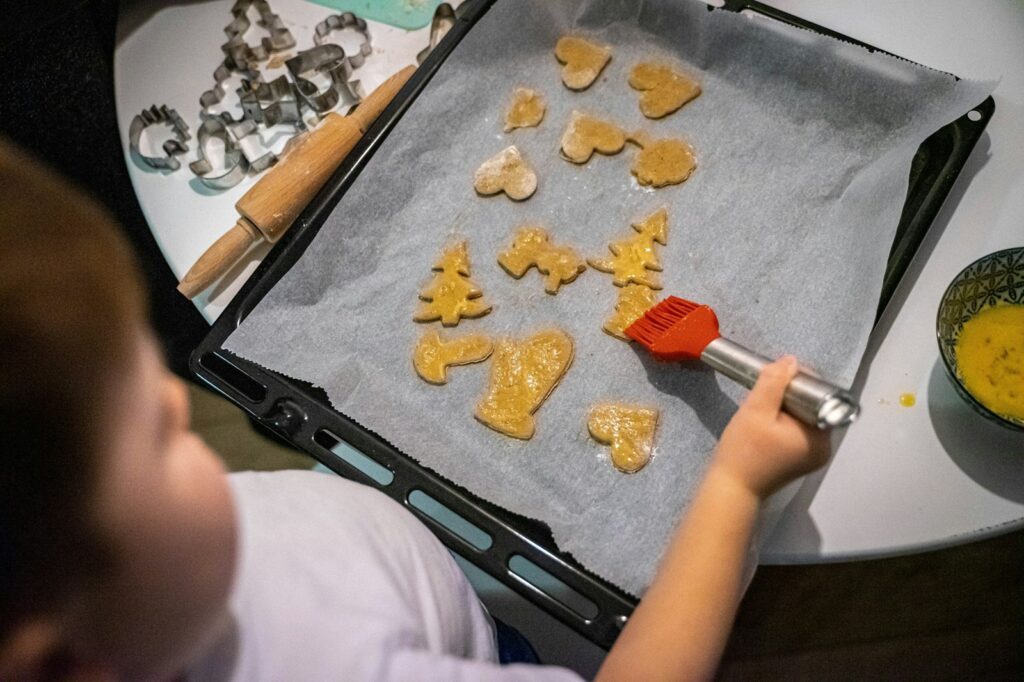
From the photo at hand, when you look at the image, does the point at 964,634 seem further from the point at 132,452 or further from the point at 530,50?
the point at 132,452

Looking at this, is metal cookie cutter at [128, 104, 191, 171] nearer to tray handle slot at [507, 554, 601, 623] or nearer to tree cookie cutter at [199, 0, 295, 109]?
tree cookie cutter at [199, 0, 295, 109]

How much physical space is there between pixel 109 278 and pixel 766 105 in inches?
38.2

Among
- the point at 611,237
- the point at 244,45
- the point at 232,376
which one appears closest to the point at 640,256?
the point at 611,237

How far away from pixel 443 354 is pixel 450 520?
0.23m

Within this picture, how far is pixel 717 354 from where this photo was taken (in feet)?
2.54

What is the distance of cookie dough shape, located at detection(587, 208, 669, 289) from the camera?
0.95 metres

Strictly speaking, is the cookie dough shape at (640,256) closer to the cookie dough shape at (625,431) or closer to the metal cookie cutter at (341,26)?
the cookie dough shape at (625,431)

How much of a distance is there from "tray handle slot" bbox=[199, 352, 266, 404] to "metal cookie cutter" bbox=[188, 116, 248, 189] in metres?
0.28

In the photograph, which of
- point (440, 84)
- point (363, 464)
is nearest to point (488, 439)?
point (363, 464)

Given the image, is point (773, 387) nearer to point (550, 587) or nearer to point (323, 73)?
point (550, 587)

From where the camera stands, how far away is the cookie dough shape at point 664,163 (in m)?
1.00

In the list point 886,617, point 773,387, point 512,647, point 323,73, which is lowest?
point 886,617

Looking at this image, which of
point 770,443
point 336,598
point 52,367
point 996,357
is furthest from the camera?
point 996,357

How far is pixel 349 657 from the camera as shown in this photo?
0.48 metres
